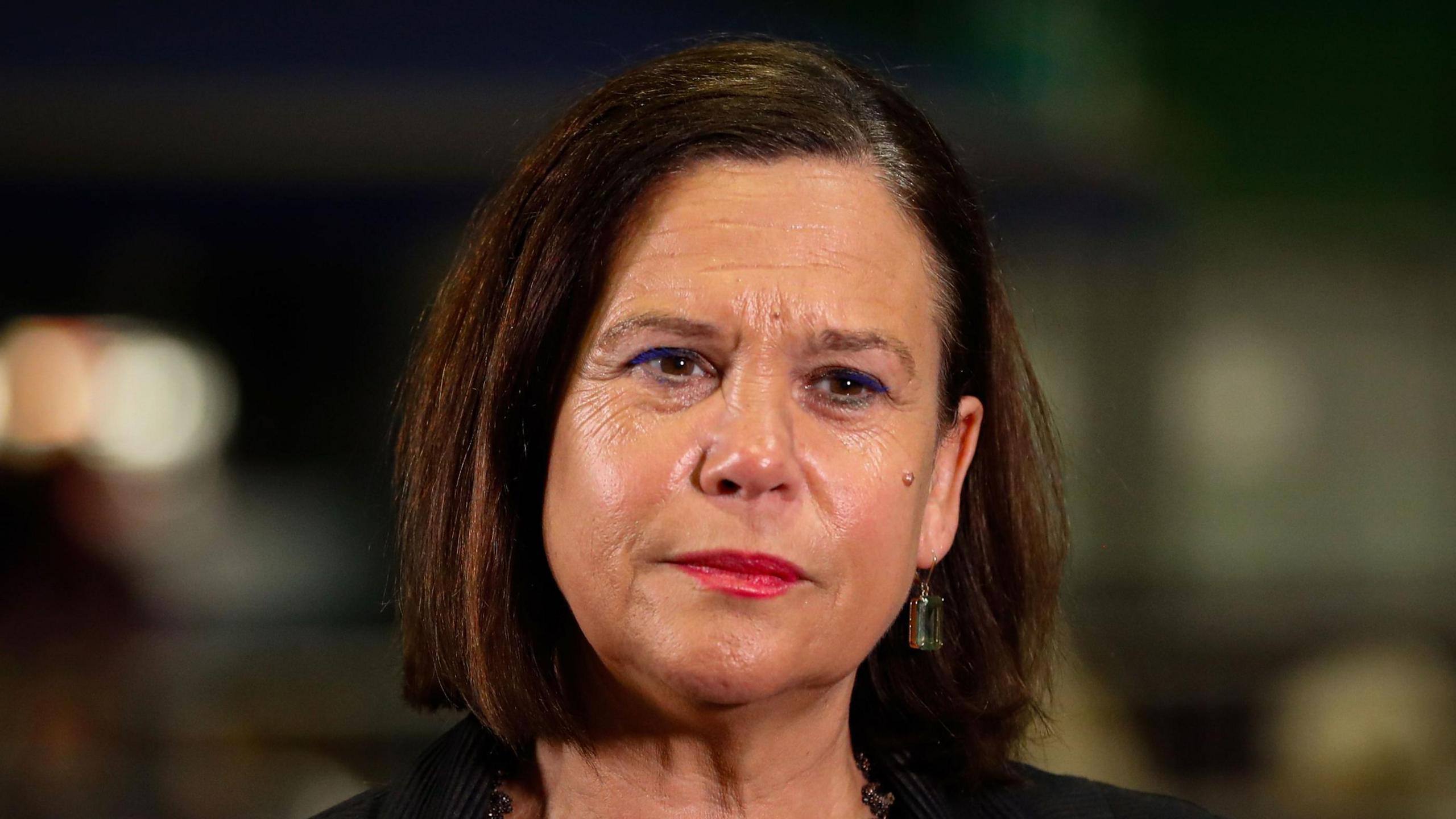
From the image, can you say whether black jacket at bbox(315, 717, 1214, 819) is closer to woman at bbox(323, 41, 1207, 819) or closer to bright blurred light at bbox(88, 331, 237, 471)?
woman at bbox(323, 41, 1207, 819)

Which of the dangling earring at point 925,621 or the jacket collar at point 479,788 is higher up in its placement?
the dangling earring at point 925,621

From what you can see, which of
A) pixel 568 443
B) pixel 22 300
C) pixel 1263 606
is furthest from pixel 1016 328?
pixel 1263 606

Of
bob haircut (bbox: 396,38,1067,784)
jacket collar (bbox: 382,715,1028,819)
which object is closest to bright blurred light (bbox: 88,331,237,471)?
bob haircut (bbox: 396,38,1067,784)

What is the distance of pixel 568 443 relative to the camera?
168 centimetres

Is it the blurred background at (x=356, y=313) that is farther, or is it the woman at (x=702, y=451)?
the blurred background at (x=356, y=313)

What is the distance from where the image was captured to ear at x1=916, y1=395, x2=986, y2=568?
73.4 inches

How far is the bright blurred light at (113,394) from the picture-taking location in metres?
4.28

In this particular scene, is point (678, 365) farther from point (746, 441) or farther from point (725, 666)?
point (725, 666)

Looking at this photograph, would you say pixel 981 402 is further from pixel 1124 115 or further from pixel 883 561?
pixel 1124 115

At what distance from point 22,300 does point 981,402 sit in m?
3.40

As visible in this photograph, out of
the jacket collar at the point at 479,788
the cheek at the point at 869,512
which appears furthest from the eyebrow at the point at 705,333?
the jacket collar at the point at 479,788

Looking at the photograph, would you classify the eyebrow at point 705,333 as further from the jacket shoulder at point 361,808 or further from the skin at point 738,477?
the jacket shoulder at point 361,808

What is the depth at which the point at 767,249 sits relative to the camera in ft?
5.43

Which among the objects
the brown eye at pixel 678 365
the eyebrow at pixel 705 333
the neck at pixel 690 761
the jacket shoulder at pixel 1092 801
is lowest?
the jacket shoulder at pixel 1092 801
